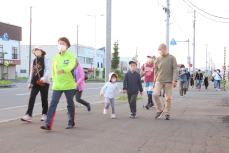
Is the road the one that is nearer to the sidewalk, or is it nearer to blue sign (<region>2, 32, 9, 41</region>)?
the sidewalk

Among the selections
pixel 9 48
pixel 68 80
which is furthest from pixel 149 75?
pixel 9 48

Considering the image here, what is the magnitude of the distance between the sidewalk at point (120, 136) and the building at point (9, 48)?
2364 inches

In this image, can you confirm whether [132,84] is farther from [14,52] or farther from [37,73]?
[14,52]

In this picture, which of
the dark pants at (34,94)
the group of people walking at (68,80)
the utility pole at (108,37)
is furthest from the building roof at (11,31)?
the dark pants at (34,94)

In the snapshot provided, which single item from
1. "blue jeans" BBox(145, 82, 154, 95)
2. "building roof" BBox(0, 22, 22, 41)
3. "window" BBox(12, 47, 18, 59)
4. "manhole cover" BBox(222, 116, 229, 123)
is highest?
"building roof" BBox(0, 22, 22, 41)

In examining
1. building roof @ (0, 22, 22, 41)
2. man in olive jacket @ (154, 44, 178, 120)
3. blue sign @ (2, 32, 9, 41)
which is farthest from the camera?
building roof @ (0, 22, 22, 41)

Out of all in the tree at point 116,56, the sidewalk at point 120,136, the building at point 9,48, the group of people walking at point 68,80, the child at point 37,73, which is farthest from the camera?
the tree at point 116,56

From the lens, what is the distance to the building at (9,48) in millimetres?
72250

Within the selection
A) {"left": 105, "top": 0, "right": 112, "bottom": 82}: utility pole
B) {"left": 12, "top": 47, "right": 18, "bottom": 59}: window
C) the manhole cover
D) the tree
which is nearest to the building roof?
{"left": 12, "top": 47, "right": 18, "bottom": 59}: window

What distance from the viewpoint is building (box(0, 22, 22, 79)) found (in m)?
72.2

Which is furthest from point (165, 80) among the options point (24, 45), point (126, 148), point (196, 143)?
point (24, 45)

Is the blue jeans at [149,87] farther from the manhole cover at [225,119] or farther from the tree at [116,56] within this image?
the tree at [116,56]

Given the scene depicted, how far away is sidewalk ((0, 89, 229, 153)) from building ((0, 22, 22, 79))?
197 feet

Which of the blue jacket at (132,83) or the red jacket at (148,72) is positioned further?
the red jacket at (148,72)
